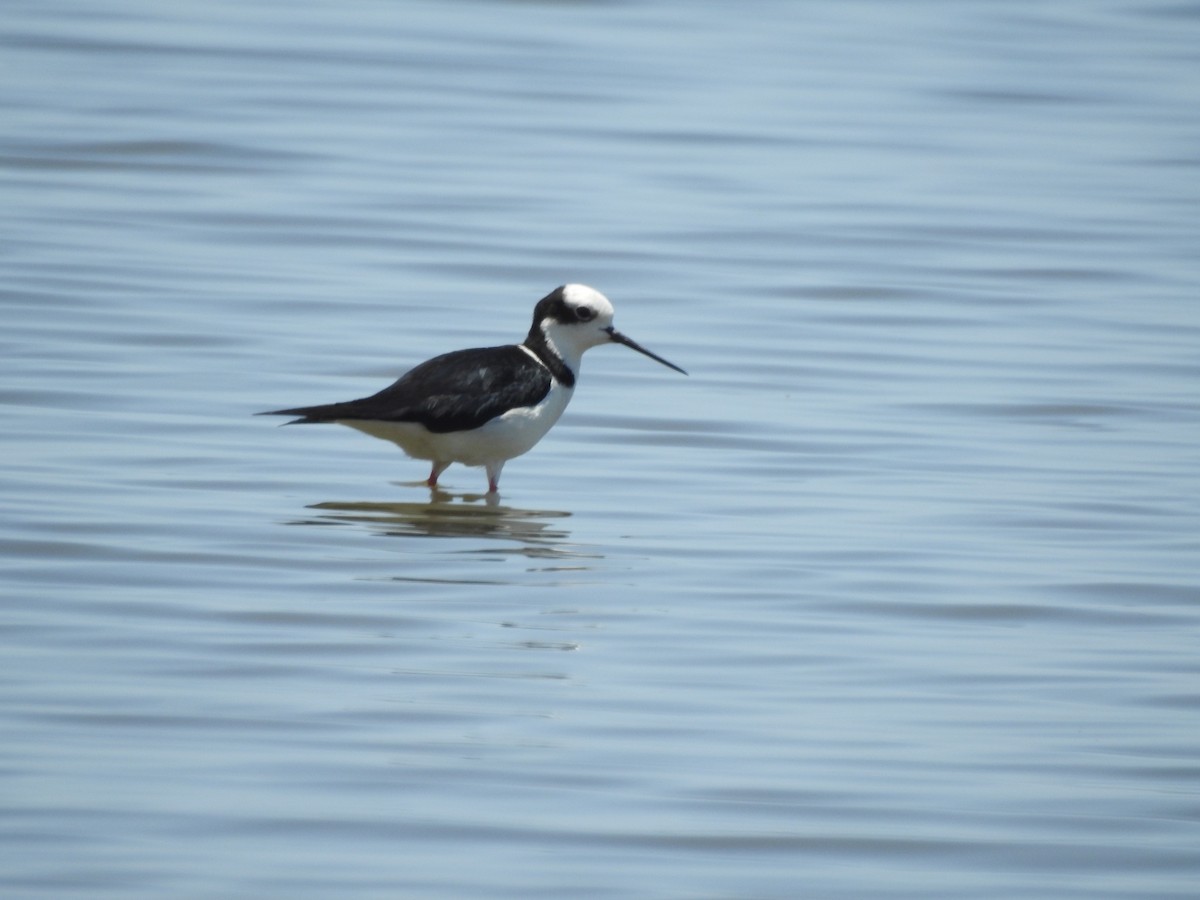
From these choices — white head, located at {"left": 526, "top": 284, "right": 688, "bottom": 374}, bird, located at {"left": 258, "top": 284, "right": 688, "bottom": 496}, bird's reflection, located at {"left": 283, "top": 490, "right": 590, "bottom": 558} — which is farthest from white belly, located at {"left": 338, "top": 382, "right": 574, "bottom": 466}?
white head, located at {"left": 526, "top": 284, "right": 688, "bottom": 374}

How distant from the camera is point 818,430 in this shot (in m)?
9.95

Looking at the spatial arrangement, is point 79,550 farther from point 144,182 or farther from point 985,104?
point 985,104

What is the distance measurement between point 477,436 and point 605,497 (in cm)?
62

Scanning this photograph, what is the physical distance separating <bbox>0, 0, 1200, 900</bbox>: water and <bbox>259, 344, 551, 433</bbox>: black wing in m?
0.39

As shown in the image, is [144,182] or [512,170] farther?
[512,170]

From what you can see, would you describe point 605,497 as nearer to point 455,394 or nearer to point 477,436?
point 477,436

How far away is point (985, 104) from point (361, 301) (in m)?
9.06

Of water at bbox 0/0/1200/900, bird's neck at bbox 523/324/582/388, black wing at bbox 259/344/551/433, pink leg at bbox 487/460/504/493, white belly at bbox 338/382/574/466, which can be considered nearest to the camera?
water at bbox 0/0/1200/900

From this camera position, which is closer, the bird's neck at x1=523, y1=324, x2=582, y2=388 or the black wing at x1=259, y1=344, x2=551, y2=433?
the black wing at x1=259, y1=344, x2=551, y2=433

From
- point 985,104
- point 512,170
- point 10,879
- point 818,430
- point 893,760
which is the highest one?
point 985,104

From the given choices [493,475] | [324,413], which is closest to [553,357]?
[493,475]

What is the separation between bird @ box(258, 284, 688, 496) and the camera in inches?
336

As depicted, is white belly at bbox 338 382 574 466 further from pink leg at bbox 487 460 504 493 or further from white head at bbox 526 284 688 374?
white head at bbox 526 284 688 374

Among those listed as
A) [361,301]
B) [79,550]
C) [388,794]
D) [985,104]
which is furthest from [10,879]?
[985,104]
